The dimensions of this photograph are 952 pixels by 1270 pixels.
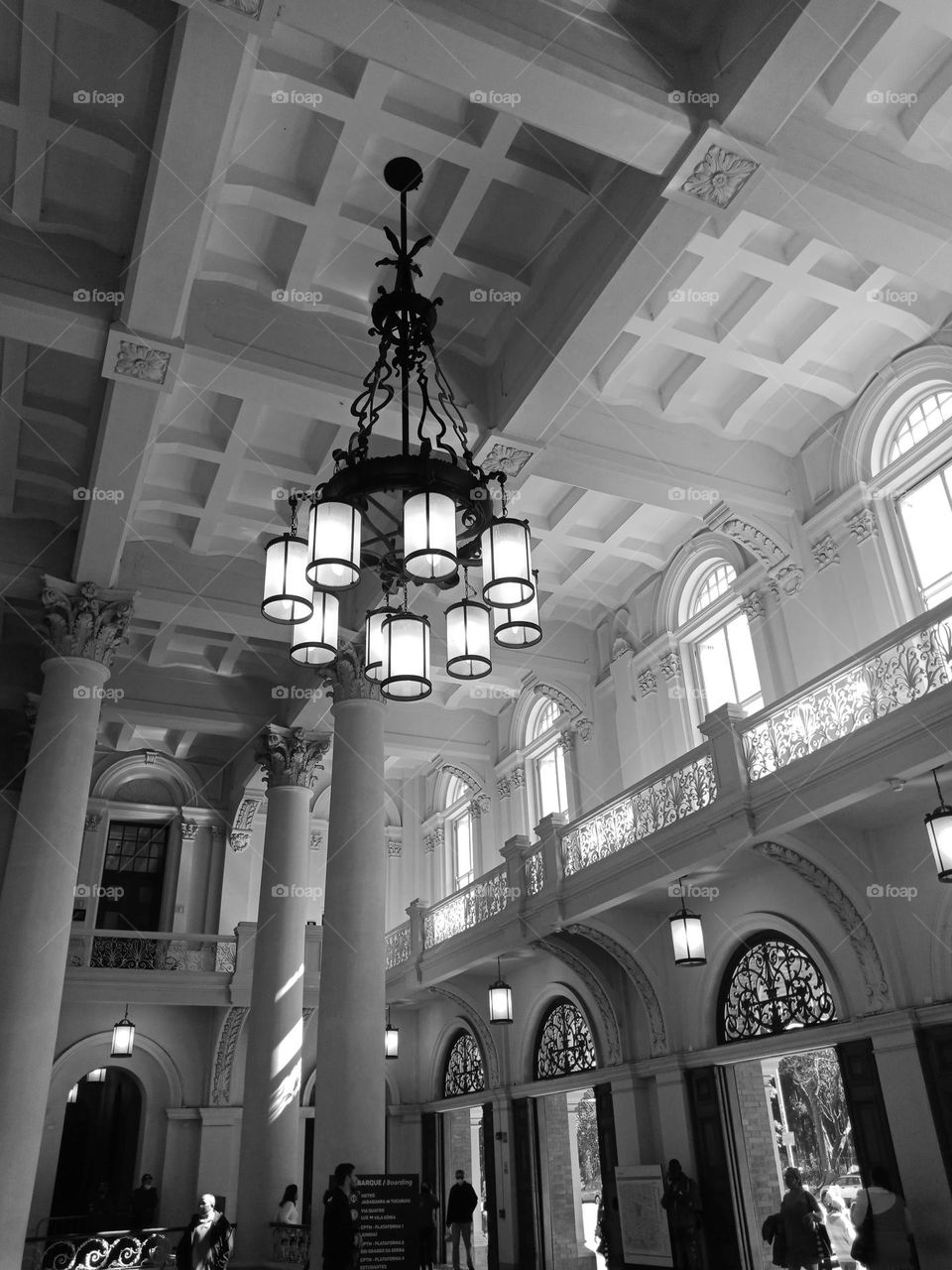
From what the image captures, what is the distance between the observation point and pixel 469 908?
16.0 m

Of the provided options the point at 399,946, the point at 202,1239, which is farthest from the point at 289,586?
the point at 399,946

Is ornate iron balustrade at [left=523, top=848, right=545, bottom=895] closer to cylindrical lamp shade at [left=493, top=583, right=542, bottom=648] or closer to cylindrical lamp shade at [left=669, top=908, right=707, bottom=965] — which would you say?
cylindrical lamp shade at [left=669, top=908, right=707, bottom=965]

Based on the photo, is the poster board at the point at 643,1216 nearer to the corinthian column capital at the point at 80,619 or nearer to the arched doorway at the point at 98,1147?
the corinthian column capital at the point at 80,619

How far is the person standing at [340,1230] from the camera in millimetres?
7453

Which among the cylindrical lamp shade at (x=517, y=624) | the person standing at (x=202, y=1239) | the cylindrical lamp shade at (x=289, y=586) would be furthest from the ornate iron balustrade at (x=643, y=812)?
the cylindrical lamp shade at (x=289, y=586)

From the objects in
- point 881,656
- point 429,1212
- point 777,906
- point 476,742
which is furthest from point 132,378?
point 429,1212

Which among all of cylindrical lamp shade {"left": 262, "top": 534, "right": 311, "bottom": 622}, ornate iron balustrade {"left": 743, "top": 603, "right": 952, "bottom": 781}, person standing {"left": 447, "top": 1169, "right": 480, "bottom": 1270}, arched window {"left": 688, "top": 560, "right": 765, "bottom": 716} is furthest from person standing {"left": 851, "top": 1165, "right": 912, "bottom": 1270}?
person standing {"left": 447, "top": 1169, "right": 480, "bottom": 1270}

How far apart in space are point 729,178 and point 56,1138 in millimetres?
17743

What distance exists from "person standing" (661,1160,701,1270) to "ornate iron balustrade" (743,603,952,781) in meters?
4.77

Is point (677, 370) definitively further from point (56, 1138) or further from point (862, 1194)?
point (56, 1138)

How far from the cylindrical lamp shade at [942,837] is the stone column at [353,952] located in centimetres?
556

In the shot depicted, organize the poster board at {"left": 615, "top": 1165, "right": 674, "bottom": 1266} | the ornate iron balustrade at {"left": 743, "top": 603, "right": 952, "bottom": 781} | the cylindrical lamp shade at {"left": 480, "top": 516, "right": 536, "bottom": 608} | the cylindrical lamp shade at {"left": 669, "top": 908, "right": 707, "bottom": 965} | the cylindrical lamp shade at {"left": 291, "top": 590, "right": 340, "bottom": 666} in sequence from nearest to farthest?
the cylindrical lamp shade at {"left": 480, "top": 516, "right": 536, "bottom": 608} < the cylindrical lamp shade at {"left": 291, "top": 590, "right": 340, "bottom": 666} < the ornate iron balustrade at {"left": 743, "top": 603, "right": 952, "bottom": 781} < the cylindrical lamp shade at {"left": 669, "top": 908, "right": 707, "bottom": 965} < the poster board at {"left": 615, "top": 1165, "right": 674, "bottom": 1266}

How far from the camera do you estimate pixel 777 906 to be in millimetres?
11188

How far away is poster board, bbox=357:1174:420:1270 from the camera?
312 inches
